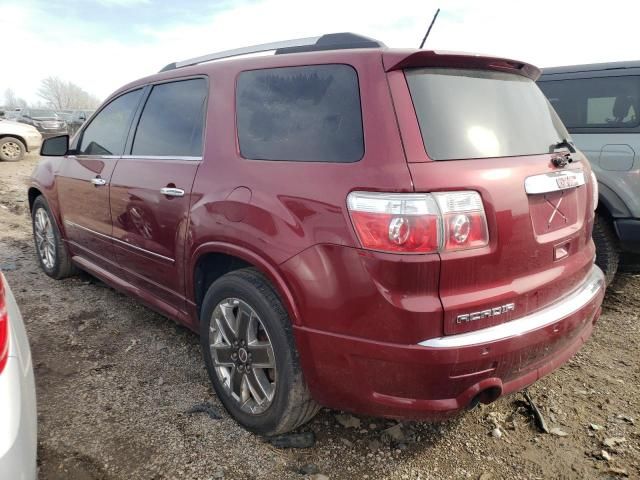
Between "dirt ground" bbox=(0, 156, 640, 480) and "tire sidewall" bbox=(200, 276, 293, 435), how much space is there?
103mm

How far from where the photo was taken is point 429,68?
6.31ft

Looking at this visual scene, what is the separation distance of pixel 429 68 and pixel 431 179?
535 millimetres

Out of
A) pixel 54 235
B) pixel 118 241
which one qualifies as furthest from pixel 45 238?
pixel 118 241

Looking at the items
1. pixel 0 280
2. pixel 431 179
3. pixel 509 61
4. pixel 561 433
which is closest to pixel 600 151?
pixel 509 61

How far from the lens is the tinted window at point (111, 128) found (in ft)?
10.8

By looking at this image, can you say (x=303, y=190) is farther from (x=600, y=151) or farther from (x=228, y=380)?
(x=600, y=151)

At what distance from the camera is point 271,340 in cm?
210

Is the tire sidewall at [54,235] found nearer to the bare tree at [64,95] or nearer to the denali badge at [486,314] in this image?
the denali badge at [486,314]

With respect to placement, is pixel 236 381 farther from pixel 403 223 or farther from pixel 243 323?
pixel 403 223

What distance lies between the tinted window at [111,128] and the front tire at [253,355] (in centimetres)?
158

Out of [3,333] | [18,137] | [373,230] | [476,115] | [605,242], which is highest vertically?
[476,115]

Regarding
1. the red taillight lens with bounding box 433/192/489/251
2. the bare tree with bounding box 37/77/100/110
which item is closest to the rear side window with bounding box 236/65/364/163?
the red taillight lens with bounding box 433/192/489/251

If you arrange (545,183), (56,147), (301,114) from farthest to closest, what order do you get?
(56,147)
(301,114)
(545,183)

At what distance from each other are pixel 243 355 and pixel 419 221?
1177 millimetres
